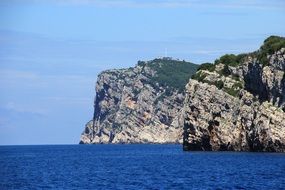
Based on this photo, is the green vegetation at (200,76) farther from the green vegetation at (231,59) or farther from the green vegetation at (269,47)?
the green vegetation at (269,47)

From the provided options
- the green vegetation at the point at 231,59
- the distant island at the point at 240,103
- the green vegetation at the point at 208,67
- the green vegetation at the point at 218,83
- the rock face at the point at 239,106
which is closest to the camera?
the rock face at the point at 239,106

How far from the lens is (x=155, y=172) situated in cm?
8981

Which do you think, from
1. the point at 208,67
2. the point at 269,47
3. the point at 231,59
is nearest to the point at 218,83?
the point at 231,59

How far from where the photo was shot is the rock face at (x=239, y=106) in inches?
4702

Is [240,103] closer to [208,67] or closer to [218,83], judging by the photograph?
[218,83]

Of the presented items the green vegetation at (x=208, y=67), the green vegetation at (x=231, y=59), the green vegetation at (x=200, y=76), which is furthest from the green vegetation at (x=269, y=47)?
the green vegetation at (x=208, y=67)

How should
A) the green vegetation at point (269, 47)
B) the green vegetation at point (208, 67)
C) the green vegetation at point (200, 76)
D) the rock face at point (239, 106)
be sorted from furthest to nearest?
the green vegetation at point (208, 67), the green vegetation at point (200, 76), the green vegetation at point (269, 47), the rock face at point (239, 106)

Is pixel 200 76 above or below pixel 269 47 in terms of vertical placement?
below

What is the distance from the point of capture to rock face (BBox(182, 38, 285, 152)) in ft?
392

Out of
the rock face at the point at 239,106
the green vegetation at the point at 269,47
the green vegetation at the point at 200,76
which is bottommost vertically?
the rock face at the point at 239,106

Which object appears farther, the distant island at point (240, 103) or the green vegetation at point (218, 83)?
the green vegetation at point (218, 83)

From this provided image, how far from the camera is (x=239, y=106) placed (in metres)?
133

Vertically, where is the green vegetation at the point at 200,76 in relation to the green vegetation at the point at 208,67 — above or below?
below

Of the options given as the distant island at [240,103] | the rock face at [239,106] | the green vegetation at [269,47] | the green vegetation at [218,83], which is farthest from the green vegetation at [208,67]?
the green vegetation at [269,47]
